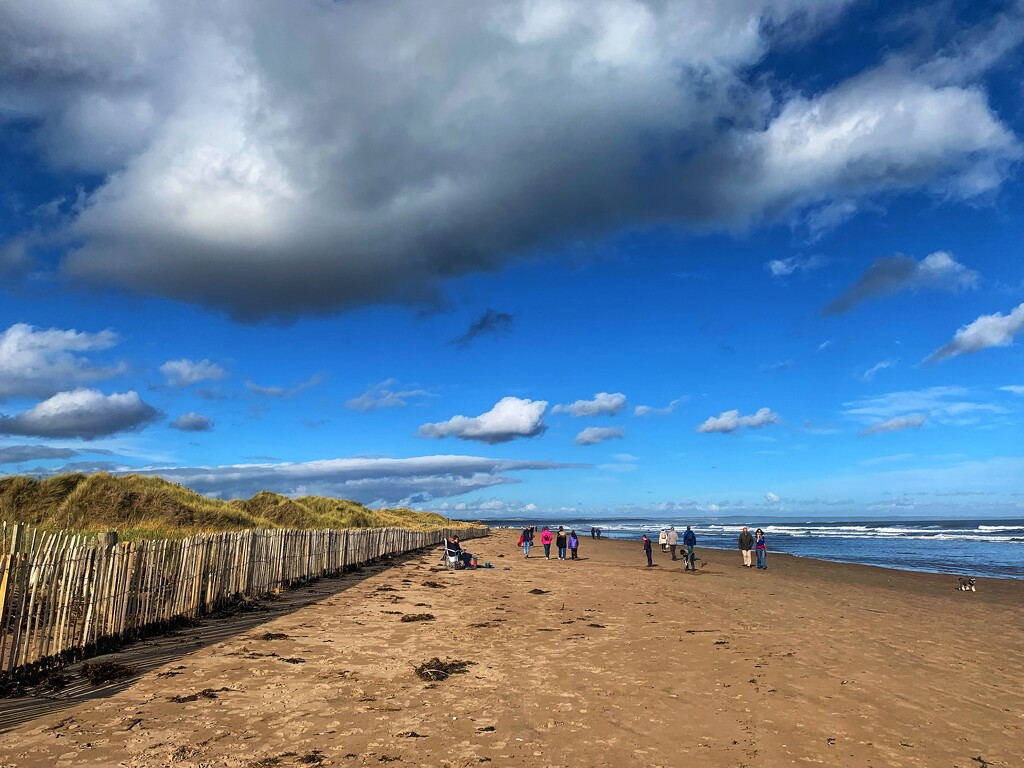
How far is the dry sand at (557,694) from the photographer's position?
621 centimetres

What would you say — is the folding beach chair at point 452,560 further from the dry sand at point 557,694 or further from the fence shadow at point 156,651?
the dry sand at point 557,694

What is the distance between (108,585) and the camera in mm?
9352

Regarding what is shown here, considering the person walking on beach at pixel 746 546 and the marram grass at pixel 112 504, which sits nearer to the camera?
the marram grass at pixel 112 504

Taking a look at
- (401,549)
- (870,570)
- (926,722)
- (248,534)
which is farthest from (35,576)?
(870,570)

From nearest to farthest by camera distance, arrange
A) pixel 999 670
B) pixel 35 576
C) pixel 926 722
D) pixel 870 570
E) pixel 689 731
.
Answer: pixel 689 731
pixel 926 722
pixel 35 576
pixel 999 670
pixel 870 570

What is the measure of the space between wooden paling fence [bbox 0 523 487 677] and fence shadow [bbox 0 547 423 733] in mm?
326

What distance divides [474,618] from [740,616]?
6.23 meters

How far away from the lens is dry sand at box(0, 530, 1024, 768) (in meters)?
6.21

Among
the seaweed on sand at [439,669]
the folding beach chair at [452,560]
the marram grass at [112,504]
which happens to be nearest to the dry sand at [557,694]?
the seaweed on sand at [439,669]

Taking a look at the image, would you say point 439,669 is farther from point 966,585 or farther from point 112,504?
point 966,585

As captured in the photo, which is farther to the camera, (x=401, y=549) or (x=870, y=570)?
→ (x=401, y=549)

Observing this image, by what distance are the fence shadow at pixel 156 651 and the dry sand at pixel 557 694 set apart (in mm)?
59

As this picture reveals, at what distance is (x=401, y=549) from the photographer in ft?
111

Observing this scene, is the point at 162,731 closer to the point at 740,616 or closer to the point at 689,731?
the point at 689,731
